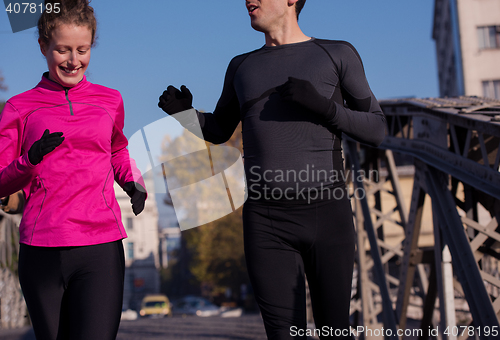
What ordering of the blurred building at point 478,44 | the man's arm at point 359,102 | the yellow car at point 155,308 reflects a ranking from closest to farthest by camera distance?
the man's arm at point 359,102, the blurred building at point 478,44, the yellow car at point 155,308

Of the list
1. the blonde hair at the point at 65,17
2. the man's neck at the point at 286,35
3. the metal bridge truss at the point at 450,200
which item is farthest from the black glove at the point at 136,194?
the metal bridge truss at the point at 450,200

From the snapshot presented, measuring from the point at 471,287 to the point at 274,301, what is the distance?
3.29 metres

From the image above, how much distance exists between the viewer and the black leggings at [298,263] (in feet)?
7.07

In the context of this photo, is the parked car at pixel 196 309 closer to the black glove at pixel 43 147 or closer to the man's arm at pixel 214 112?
the man's arm at pixel 214 112

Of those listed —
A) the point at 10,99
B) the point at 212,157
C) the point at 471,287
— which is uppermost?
the point at 10,99

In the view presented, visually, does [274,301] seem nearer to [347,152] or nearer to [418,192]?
[418,192]

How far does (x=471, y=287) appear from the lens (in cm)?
480

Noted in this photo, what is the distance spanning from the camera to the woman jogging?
2.10m

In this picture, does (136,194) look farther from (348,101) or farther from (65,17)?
(348,101)

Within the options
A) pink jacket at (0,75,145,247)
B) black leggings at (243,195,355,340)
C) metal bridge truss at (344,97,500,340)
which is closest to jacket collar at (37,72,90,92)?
pink jacket at (0,75,145,247)

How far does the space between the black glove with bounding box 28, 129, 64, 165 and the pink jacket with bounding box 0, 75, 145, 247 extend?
0.17 ft

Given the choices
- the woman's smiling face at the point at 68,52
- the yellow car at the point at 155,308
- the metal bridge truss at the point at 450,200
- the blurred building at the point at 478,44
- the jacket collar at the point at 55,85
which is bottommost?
the yellow car at the point at 155,308

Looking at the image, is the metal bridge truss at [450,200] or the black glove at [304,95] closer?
the black glove at [304,95]

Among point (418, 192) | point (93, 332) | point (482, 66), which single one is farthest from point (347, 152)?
point (482, 66)
